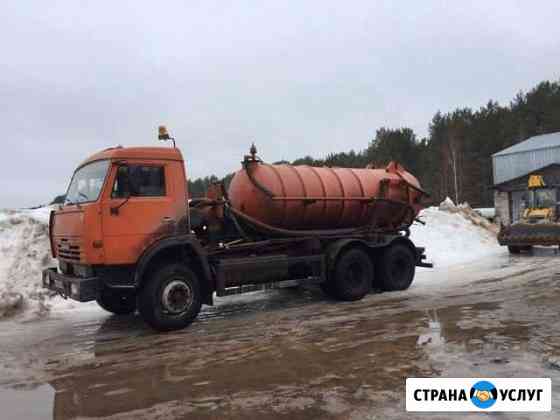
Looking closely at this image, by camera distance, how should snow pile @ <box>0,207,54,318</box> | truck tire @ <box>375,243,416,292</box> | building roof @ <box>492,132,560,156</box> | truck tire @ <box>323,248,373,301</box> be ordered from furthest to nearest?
building roof @ <box>492,132,560,156</box> < truck tire @ <box>375,243,416,292</box> < truck tire @ <box>323,248,373,301</box> < snow pile @ <box>0,207,54,318</box>

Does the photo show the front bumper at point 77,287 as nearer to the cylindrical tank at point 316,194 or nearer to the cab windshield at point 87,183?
the cab windshield at point 87,183

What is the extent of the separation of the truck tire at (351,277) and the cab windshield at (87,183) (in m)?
5.10

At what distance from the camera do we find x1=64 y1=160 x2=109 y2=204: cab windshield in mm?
8773

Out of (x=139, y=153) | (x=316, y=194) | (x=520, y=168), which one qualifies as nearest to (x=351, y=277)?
(x=316, y=194)

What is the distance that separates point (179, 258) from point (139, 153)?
6.03 ft

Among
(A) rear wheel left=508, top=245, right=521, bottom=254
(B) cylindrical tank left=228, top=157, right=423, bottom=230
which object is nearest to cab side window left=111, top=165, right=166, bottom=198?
(B) cylindrical tank left=228, top=157, right=423, bottom=230

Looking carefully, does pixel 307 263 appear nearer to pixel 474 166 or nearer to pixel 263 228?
pixel 263 228

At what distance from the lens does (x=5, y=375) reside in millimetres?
6855

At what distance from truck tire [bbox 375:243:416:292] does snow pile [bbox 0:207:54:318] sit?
6.98m

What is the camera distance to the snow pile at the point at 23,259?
11.0 meters

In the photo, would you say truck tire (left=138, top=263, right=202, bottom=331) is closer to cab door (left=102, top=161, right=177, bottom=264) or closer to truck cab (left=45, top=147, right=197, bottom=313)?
truck cab (left=45, top=147, right=197, bottom=313)

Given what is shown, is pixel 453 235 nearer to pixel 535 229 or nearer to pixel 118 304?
pixel 535 229

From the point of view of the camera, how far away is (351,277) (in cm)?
1181

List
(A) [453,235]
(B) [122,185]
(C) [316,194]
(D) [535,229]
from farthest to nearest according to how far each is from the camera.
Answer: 1. (A) [453,235]
2. (D) [535,229]
3. (C) [316,194]
4. (B) [122,185]
